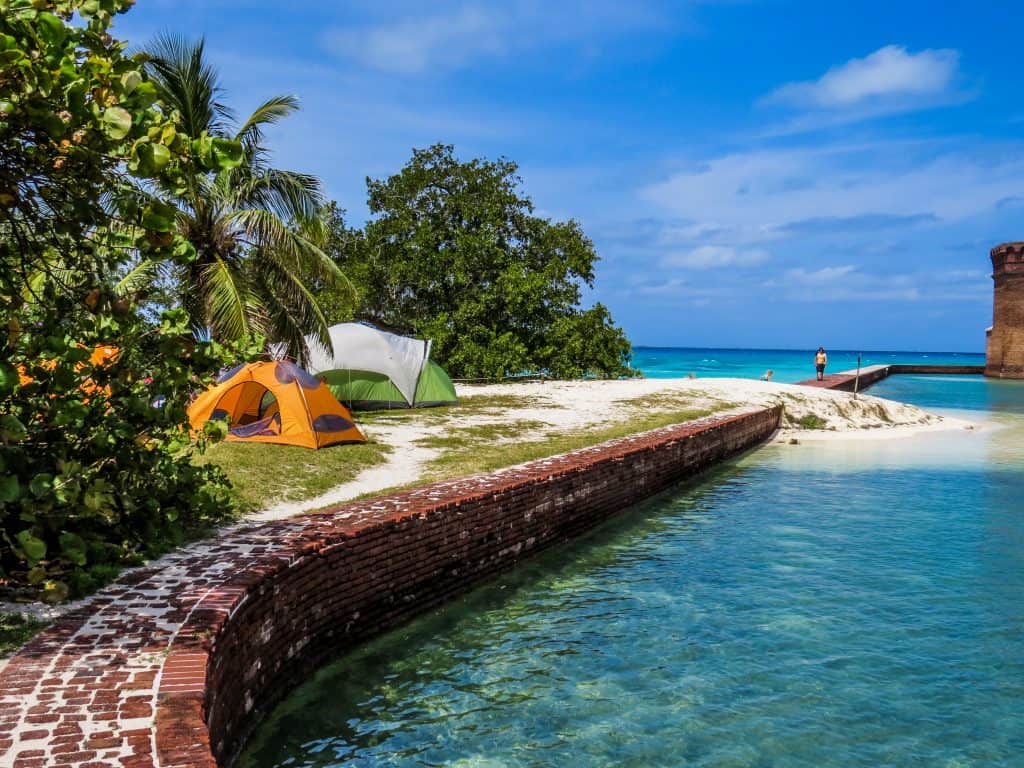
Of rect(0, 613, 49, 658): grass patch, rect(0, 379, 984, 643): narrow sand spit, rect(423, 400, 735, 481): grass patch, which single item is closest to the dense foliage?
rect(0, 613, 49, 658): grass patch

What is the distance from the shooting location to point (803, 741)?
6383 millimetres

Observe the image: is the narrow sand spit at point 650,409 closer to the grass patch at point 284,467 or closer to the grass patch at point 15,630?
the grass patch at point 284,467

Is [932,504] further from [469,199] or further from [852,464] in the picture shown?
[469,199]

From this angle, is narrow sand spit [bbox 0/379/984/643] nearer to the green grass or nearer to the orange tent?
the green grass

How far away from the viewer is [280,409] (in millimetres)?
13844

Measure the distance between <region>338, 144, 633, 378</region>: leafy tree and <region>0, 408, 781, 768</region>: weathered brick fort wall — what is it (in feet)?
60.6

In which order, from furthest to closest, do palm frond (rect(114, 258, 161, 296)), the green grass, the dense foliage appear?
palm frond (rect(114, 258, 161, 296))
the green grass
the dense foliage

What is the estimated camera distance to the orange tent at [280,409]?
13.6 metres

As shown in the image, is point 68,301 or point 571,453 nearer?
point 68,301

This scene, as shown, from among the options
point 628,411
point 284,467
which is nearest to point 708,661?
point 284,467

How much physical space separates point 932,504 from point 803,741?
407 inches

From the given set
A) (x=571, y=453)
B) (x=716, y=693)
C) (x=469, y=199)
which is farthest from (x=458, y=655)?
(x=469, y=199)

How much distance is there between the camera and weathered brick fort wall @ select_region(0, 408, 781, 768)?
165 inches

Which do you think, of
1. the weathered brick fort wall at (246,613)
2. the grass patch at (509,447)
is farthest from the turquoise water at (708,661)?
the grass patch at (509,447)
